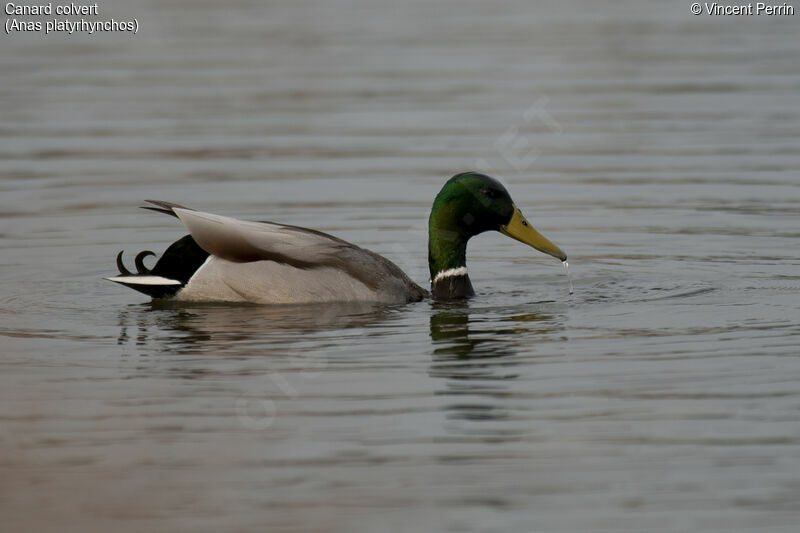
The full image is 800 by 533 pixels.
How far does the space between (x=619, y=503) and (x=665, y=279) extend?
5.20m

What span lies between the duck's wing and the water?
33 cm

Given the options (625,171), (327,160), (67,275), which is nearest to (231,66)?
(327,160)

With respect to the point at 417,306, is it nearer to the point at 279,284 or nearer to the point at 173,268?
the point at 279,284

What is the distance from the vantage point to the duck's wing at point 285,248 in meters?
10.5

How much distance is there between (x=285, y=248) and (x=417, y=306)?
96cm

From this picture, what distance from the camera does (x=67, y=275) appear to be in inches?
461

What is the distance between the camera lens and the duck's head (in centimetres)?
1095

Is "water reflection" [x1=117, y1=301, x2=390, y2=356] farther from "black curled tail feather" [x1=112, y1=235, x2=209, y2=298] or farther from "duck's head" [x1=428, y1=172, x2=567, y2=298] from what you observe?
"duck's head" [x1=428, y1=172, x2=567, y2=298]

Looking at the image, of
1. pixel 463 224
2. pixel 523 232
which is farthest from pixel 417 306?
pixel 523 232

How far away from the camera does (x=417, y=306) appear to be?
10.8m

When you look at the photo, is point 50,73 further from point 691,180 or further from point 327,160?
point 691,180

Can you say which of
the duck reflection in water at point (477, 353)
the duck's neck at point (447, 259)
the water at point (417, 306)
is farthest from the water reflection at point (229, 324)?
the duck's neck at point (447, 259)

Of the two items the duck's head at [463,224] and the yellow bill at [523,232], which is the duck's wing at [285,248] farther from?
the yellow bill at [523,232]

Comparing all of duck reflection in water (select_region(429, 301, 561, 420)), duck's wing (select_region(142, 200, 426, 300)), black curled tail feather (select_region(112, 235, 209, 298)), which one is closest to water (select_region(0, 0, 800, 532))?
duck reflection in water (select_region(429, 301, 561, 420))
